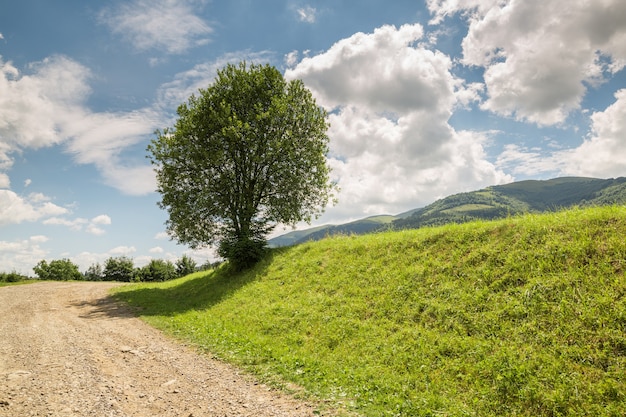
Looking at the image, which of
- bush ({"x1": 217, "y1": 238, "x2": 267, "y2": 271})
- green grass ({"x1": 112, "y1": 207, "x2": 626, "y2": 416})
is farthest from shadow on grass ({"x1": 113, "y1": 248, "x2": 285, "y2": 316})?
green grass ({"x1": 112, "y1": 207, "x2": 626, "y2": 416})

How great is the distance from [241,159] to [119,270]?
80.2 metres

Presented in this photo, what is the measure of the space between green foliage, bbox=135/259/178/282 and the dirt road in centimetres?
8547

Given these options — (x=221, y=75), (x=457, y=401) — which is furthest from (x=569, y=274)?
(x=221, y=75)

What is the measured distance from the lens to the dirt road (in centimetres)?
813

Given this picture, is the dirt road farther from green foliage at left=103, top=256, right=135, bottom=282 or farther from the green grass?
green foliage at left=103, top=256, right=135, bottom=282

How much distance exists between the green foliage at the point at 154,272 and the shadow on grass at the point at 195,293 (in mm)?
69597

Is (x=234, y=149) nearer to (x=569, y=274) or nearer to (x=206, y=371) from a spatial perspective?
(x=206, y=371)

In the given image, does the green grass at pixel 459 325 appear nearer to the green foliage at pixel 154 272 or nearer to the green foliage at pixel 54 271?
the green foliage at pixel 154 272

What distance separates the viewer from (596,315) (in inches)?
360

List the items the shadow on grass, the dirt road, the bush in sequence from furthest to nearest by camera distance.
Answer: the bush → the shadow on grass → the dirt road

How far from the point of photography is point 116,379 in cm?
996

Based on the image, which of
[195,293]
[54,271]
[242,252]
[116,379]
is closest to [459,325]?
[116,379]

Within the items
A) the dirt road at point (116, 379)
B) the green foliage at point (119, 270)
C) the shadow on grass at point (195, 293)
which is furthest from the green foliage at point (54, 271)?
the dirt road at point (116, 379)

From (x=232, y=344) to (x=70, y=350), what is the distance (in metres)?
6.28
